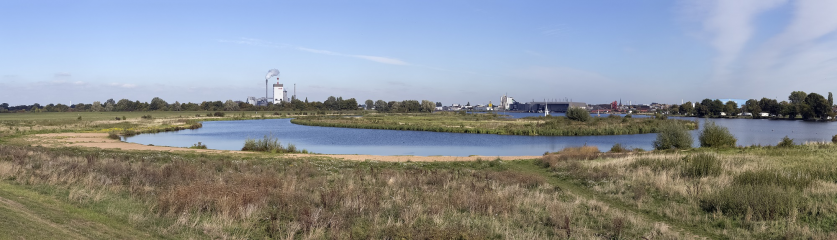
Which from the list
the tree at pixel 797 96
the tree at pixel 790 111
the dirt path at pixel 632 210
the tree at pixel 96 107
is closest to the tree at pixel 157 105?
the tree at pixel 96 107

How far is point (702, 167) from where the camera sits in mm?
16375

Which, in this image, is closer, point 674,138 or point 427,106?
point 674,138

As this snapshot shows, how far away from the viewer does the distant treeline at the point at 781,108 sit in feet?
367

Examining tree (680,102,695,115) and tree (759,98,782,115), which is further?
tree (680,102,695,115)

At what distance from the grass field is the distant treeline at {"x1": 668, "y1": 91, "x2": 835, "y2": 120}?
124 metres

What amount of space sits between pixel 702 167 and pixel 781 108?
456 feet

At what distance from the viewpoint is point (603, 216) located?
1027 centimetres

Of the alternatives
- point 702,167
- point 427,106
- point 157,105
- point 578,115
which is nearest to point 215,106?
point 157,105

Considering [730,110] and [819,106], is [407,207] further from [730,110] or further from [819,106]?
[730,110]

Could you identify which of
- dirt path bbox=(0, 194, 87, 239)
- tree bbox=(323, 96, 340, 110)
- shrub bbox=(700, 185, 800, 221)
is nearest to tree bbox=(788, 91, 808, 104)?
tree bbox=(323, 96, 340, 110)

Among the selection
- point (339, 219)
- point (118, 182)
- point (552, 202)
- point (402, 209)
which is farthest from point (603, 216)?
point (118, 182)

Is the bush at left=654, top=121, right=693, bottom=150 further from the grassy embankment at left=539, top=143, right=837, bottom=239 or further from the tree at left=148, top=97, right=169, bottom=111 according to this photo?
the tree at left=148, top=97, right=169, bottom=111

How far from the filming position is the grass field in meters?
8.17

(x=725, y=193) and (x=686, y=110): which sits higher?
(x=686, y=110)
